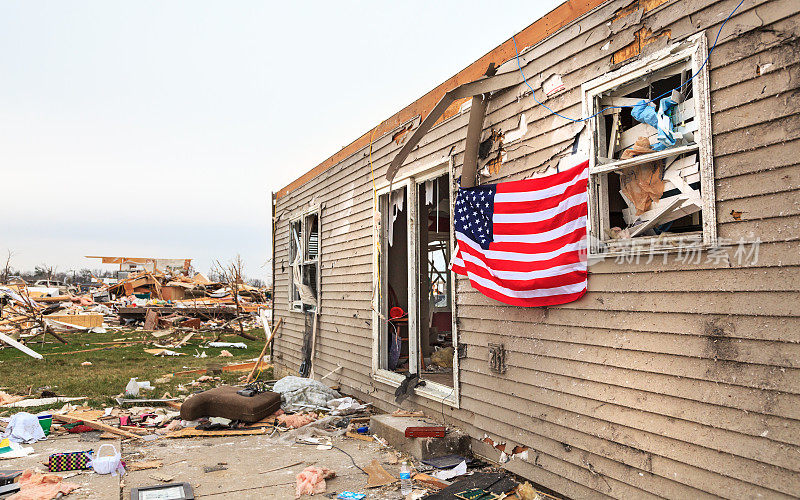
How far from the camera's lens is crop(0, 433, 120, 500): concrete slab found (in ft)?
14.0

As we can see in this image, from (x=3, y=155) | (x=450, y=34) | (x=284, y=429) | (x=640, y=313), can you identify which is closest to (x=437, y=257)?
(x=450, y=34)

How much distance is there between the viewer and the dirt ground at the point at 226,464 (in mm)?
4352

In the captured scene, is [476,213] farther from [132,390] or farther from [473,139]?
[132,390]

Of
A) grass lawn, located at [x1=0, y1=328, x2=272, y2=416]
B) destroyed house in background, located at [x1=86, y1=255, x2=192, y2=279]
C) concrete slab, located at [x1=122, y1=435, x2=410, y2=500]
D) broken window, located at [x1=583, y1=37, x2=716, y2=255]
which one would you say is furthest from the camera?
destroyed house in background, located at [x1=86, y1=255, x2=192, y2=279]

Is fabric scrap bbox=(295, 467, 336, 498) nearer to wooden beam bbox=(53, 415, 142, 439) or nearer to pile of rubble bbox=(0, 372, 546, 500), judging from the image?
pile of rubble bbox=(0, 372, 546, 500)

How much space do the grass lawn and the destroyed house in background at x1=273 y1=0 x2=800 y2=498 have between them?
6475 mm

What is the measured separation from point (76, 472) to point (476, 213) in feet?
15.2

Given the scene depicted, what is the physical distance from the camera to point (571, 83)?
404cm

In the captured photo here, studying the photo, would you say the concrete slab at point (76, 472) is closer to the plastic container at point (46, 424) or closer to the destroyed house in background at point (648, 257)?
the plastic container at point (46, 424)

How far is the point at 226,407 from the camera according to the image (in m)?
6.71

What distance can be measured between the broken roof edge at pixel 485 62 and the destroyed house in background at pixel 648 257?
25mm

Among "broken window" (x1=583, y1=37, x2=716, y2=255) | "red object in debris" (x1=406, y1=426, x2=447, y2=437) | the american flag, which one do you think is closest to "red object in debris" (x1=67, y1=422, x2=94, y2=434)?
"red object in debris" (x1=406, y1=426, x2=447, y2=437)

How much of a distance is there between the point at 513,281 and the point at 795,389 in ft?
7.06

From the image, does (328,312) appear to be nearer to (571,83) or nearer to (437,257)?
(571,83)
